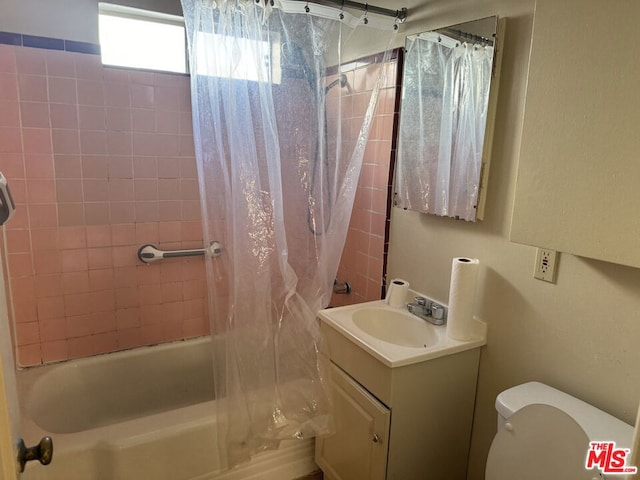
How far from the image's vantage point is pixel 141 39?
2252 mm

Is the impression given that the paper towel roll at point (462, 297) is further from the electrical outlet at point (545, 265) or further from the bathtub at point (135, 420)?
the bathtub at point (135, 420)

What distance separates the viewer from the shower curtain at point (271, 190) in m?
1.43

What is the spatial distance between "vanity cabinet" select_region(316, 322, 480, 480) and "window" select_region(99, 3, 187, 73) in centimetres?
168

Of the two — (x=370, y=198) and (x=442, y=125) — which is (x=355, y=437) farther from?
(x=442, y=125)

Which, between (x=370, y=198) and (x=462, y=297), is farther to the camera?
(x=370, y=198)

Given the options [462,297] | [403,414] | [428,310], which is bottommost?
[403,414]

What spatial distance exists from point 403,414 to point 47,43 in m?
2.20

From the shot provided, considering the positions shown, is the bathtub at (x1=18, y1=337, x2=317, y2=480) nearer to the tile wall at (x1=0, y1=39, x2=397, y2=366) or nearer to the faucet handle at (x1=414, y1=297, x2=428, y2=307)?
the tile wall at (x1=0, y1=39, x2=397, y2=366)

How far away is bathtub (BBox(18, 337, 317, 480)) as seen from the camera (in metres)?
1.63

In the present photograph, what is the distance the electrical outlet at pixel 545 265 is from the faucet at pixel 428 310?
1.44 ft

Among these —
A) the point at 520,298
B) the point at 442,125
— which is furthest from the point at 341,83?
the point at 520,298

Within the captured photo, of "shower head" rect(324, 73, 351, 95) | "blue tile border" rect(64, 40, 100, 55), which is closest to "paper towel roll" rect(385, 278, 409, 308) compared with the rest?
"shower head" rect(324, 73, 351, 95)

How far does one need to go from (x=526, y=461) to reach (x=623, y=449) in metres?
0.26

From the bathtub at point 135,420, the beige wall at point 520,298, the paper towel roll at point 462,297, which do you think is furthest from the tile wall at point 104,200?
the paper towel roll at point 462,297
